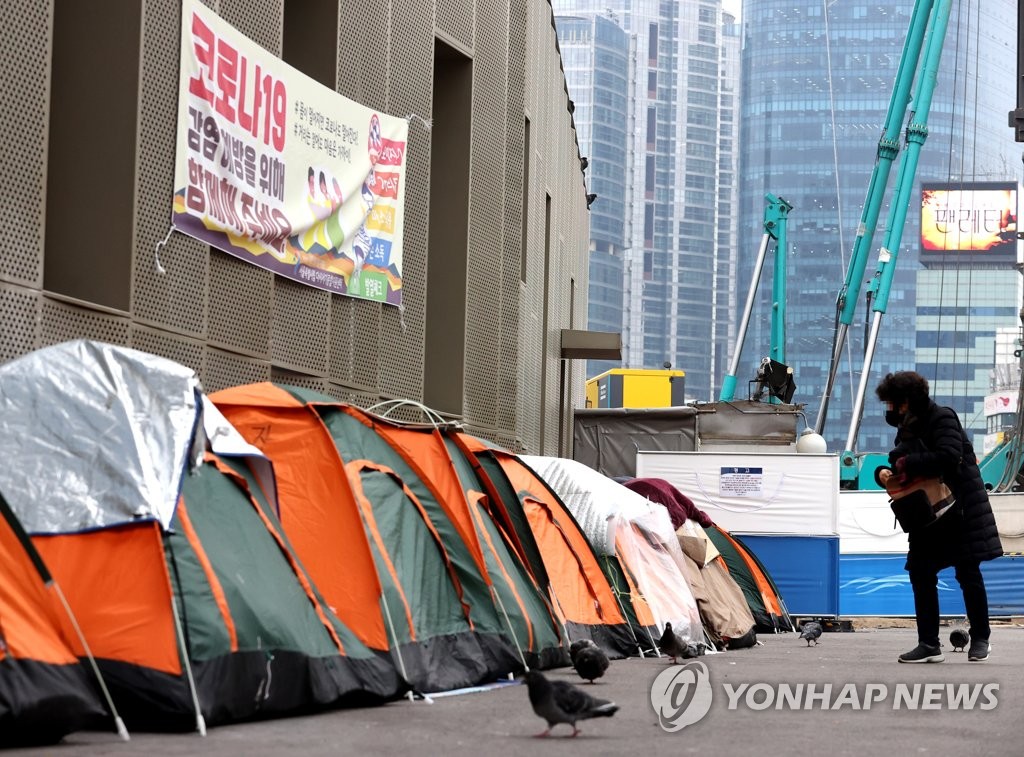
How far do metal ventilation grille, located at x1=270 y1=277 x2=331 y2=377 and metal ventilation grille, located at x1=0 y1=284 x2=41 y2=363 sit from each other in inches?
152

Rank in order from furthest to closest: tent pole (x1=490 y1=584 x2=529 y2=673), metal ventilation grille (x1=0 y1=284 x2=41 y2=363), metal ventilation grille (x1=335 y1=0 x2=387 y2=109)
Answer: metal ventilation grille (x1=335 y1=0 x2=387 y2=109), tent pole (x1=490 y1=584 x2=529 y2=673), metal ventilation grille (x1=0 y1=284 x2=41 y2=363)

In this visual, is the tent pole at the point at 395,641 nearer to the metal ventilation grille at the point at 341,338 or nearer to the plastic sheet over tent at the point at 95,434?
the plastic sheet over tent at the point at 95,434

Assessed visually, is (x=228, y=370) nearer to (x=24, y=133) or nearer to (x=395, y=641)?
(x=24, y=133)

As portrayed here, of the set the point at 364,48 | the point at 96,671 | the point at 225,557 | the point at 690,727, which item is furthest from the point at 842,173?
the point at 96,671

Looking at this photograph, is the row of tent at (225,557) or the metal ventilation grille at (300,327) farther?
the metal ventilation grille at (300,327)

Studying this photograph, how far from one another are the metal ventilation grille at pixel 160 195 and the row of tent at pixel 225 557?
2193 millimetres

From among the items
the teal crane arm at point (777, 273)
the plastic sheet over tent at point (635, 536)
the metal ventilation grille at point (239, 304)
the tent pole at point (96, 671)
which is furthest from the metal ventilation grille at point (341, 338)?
the teal crane arm at point (777, 273)

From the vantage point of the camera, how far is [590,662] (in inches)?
373

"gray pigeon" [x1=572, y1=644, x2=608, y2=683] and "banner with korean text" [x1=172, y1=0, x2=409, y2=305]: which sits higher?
"banner with korean text" [x1=172, y1=0, x2=409, y2=305]

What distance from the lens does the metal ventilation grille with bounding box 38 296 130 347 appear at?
9.76 metres

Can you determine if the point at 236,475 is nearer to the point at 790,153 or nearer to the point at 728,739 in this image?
the point at 728,739

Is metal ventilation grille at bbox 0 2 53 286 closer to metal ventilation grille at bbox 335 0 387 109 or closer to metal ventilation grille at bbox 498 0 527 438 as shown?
metal ventilation grille at bbox 335 0 387 109

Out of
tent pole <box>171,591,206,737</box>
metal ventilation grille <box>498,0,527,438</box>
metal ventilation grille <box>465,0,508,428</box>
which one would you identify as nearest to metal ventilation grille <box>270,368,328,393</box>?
metal ventilation grille <box>465,0,508,428</box>

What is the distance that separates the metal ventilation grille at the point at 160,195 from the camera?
1102 cm
